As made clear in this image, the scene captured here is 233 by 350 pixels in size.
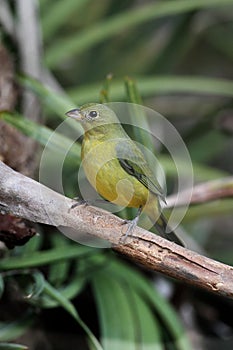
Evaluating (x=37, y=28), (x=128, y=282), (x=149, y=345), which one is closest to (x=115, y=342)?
(x=149, y=345)

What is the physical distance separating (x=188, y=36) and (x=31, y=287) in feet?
4.15

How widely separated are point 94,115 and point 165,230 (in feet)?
0.79

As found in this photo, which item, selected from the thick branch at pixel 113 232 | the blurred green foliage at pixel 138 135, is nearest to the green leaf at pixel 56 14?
the blurred green foliage at pixel 138 135

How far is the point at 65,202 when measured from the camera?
3.01 feet

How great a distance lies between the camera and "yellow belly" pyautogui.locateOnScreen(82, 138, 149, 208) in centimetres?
107

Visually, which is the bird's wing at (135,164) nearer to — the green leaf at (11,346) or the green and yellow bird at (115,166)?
the green and yellow bird at (115,166)

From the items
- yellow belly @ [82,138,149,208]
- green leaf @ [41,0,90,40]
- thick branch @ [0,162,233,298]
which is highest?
green leaf @ [41,0,90,40]

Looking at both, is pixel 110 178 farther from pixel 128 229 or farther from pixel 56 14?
pixel 56 14

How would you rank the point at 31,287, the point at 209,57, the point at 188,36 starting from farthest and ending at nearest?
the point at 209,57 < the point at 188,36 < the point at 31,287

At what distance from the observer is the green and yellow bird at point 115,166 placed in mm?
1078

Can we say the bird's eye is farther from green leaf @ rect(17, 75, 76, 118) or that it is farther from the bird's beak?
green leaf @ rect(17, 75, 76, 118)

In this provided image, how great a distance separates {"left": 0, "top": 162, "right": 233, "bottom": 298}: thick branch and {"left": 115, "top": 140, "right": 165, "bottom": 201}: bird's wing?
0.21 meters

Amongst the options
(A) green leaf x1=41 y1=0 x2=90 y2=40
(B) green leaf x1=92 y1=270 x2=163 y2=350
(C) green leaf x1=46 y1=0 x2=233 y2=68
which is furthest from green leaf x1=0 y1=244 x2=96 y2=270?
(A) green leaf x1=41 y1=0 x2=90 y2=40

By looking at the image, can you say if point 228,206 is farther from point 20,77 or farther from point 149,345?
point 20,77
